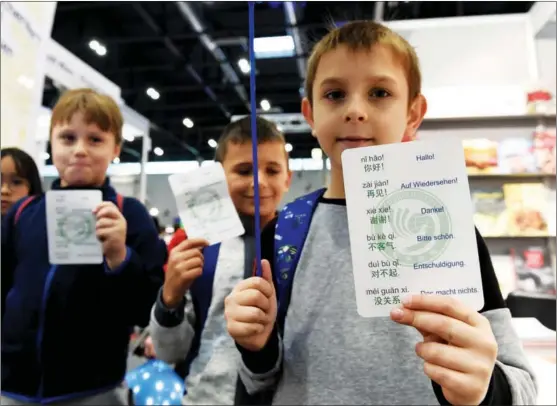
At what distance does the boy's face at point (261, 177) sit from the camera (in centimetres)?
92

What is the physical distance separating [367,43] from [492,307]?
1.39ft

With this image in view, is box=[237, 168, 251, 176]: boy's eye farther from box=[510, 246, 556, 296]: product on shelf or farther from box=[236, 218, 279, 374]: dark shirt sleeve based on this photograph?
box=[510, 246, 556, 296]: product on shelf

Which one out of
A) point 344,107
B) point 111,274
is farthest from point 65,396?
point 344,107

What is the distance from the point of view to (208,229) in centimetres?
80

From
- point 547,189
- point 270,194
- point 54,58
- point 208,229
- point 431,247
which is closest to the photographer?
point 431,247

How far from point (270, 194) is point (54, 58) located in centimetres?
140

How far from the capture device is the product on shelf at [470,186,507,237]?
8.90ft

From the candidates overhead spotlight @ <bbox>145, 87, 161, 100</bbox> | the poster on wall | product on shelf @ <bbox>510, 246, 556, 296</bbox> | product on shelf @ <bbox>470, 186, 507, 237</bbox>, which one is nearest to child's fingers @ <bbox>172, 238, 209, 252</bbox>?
the poster on wall

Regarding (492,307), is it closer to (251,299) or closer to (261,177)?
(251,299)

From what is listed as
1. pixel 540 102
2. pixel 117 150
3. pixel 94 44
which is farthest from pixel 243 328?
pixel 94 44

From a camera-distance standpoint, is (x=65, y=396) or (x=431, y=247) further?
(x=65, y=396)

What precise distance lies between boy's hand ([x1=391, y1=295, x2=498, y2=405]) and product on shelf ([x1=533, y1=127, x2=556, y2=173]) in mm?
2670

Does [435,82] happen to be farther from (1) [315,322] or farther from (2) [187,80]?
(2) [187,80]

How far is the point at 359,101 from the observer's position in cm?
61
